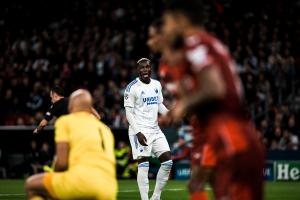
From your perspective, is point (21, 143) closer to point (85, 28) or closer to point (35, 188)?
point (85, 28)

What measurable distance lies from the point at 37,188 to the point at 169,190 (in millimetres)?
10756

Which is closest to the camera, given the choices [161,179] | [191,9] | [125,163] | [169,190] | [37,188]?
[191,9]

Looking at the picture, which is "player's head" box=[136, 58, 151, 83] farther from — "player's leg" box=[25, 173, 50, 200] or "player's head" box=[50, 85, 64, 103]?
"player's leg" box=[25, 173, 50, 200]

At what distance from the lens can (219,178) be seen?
19.3 feet

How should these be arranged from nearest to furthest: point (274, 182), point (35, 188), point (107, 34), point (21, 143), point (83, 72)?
point (35, 188)
point (274, 182)
point (21, 143)
point (83, 72)
point (107, 34)

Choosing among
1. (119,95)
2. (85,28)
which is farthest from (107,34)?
(119,95)

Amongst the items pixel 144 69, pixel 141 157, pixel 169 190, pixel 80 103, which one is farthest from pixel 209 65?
pixel 169 190

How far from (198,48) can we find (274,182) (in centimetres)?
1713

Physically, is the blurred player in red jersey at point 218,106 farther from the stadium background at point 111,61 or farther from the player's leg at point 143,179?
the stadium background at point 111,61

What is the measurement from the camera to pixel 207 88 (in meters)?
5.48

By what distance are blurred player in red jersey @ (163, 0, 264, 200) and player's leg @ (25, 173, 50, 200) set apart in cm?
236

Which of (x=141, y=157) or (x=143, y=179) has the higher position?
(x=141, y=157)

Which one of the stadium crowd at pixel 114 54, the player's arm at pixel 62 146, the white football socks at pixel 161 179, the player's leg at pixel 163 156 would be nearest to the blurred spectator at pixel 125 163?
the stadium crowd at pixel 114 54

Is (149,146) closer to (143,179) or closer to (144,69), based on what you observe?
(143,179)
